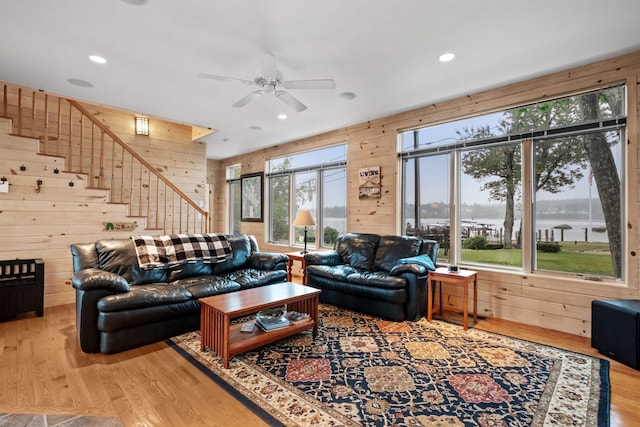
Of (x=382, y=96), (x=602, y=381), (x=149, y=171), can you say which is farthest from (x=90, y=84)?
(x=602, y=381)

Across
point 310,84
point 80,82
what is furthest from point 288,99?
point 80,82

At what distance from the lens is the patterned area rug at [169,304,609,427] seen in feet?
6.35

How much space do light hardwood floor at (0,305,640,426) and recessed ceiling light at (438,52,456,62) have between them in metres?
2.89

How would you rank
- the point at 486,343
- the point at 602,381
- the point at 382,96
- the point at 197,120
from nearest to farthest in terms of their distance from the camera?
the point at 602,381
the point at 486,343
the point at 382,96
the point at 197,120

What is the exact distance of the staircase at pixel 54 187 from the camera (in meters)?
3.86

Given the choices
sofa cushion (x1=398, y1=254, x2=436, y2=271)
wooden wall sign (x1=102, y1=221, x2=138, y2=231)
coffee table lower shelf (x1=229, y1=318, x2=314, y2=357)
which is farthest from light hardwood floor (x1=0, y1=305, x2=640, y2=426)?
wooden wall sign (x1=102, y1=221, x2=138, y2=231)

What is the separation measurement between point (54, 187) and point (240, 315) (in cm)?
349

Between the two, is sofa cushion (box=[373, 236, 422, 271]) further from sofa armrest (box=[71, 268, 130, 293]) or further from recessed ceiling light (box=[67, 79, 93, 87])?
recessed ceiling light (box=[67, 79, 93, 87])

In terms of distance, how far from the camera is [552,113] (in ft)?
11.4

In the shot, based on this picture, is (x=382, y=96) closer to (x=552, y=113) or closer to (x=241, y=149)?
(x=552, y=113)

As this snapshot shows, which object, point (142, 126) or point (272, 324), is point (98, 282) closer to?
point (272, 324)

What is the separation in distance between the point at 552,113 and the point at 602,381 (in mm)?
2667

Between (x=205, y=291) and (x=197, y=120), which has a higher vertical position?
(x=197, y=120)

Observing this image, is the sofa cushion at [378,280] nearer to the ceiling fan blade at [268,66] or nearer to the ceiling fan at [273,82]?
the ceiling fan at [273,82]
